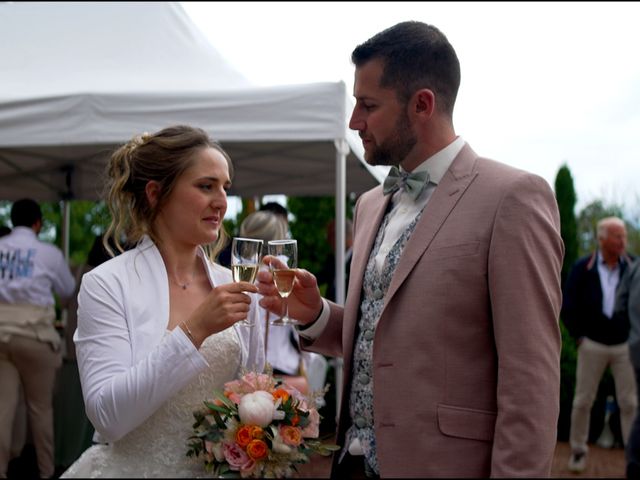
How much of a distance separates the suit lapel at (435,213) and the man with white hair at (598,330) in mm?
5752

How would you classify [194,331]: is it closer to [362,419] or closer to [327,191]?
[362,419]

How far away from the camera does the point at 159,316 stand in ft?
8.55

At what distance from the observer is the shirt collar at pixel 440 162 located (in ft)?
8.02

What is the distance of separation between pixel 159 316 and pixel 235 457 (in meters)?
0.66

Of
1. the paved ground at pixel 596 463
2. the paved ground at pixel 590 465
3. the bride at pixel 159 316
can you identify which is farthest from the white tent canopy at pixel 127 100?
the paved ground at pixel 596 463

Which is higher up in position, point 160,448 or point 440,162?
point 440,162

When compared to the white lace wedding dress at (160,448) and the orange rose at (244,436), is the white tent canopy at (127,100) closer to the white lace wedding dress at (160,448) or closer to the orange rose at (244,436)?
the white lace wedding dress at (160,448)

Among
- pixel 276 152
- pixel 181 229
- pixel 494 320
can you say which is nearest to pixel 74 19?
pixel 276 152

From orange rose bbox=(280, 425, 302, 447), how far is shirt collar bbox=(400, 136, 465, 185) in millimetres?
885

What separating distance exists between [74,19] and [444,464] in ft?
20.5

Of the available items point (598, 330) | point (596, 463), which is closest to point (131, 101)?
point (598, 330)

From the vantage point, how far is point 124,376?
231 cm

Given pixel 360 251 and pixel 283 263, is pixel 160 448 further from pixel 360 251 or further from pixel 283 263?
pixel 360 251

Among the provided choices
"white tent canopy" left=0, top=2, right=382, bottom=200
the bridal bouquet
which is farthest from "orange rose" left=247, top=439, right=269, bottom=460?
"white tent canopy" left=0, top=2, right=382, bottom=200
